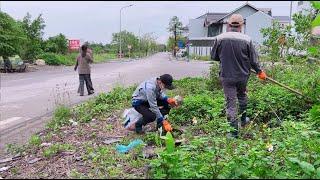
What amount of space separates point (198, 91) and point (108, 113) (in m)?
2.61

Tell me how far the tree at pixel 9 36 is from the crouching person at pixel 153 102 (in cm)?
2390

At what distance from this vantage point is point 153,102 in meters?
7.39

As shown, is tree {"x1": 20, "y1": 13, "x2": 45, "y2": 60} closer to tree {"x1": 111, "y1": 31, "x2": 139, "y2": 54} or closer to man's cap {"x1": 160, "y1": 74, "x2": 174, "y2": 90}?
man's cap {"x1": 160, "y1": 74, "x2": 174, "y2": 90}

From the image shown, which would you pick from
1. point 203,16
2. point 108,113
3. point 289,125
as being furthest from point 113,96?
point 203,16

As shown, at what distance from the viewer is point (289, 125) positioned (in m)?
5.18

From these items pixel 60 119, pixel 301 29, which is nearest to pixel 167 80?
pixel 60 119

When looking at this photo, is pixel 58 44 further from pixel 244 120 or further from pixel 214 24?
pixel 244 120

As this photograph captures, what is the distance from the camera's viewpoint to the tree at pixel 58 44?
160ft

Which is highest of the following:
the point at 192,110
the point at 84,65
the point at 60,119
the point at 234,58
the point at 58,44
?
the point at 58,44

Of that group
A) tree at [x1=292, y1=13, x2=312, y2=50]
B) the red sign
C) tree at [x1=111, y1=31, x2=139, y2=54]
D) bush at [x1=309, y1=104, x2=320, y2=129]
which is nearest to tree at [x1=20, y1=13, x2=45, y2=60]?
the red sign

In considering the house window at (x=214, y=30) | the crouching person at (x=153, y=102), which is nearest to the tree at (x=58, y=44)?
the house window at (x=214, y=30)

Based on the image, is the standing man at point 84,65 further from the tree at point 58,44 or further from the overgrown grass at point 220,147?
the tree at point 58,44

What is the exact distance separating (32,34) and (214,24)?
116 ft

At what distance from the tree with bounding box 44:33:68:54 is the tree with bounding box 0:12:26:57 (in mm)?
15991
